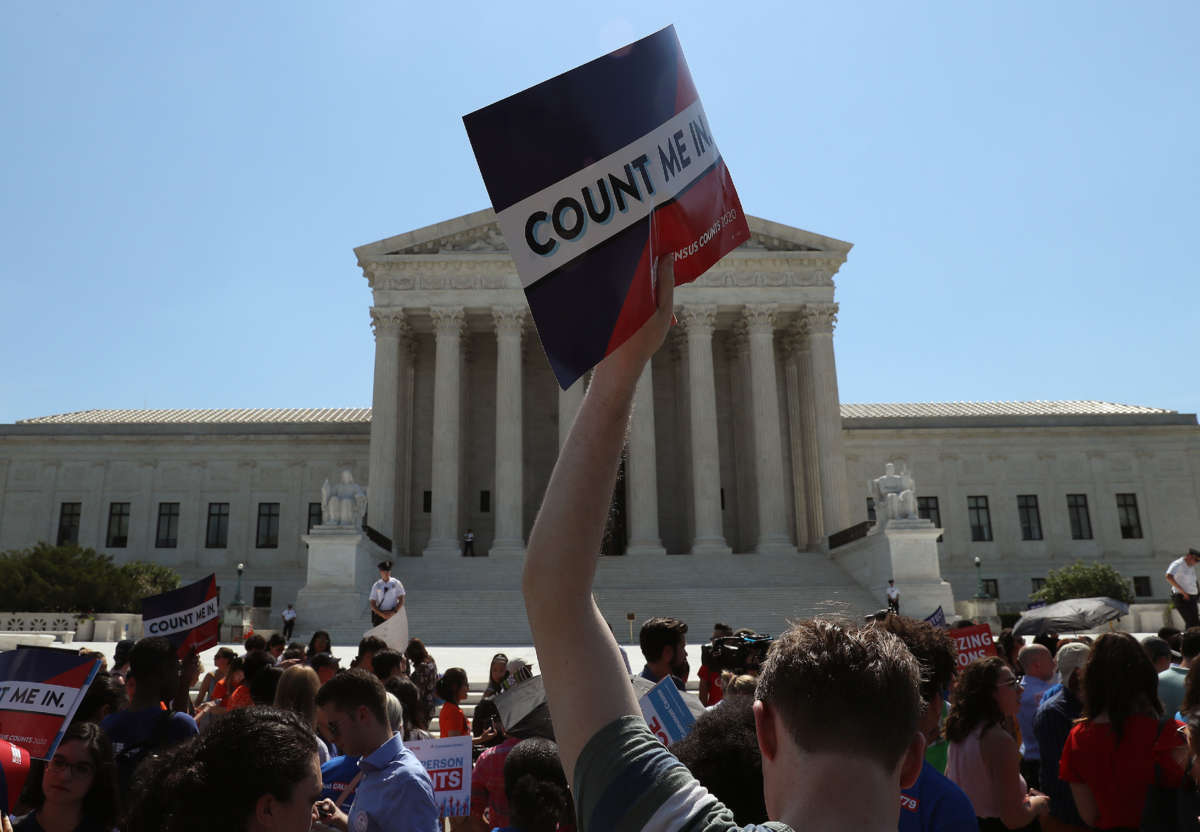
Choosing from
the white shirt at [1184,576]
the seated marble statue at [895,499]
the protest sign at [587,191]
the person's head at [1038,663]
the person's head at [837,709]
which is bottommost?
the person's head at [1038,663]

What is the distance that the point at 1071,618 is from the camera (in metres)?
17.1

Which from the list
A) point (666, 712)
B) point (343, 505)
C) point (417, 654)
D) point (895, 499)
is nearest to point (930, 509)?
point (895, 499)

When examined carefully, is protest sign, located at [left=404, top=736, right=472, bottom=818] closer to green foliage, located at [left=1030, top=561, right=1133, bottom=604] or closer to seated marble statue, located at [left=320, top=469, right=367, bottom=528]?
seated marble statue, located at [left=320, top=469, right=367, bottom=528]

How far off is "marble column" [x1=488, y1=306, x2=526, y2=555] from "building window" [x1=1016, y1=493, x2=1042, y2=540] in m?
27.6

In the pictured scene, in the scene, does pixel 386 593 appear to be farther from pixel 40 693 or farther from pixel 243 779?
pixel 243 779

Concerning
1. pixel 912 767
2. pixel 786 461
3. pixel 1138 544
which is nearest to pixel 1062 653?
pixel 912 767

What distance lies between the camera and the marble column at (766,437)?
132ft

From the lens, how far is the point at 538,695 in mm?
5891

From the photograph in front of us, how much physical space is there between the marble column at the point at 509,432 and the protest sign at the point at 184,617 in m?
28.5

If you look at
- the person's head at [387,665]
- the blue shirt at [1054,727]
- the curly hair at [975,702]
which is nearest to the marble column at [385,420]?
the person's head at [387,665]

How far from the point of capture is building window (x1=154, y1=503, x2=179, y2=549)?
163 ft

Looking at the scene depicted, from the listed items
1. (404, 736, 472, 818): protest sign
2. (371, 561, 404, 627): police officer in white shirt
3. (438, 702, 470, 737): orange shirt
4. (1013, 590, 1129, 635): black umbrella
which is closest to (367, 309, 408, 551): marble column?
(371, 561, 404, 627): police officer in white shirt

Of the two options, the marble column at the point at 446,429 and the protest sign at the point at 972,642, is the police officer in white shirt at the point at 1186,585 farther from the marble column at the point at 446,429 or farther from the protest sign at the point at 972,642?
the marble column at the point at 446,429

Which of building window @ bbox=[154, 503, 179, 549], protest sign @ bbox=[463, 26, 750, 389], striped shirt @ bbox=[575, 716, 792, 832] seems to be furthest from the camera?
building window @ bbox=[154, 503, 179, 549]
